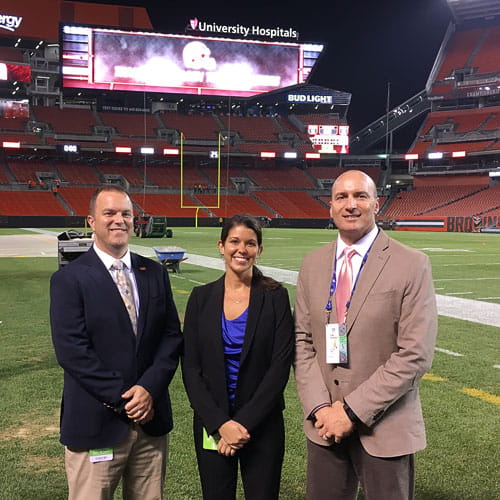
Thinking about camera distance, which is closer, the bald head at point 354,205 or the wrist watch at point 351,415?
the wrist watch at point 351,415

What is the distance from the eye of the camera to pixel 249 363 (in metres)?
2.51

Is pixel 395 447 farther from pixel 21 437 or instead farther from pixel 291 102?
pixel 291 102

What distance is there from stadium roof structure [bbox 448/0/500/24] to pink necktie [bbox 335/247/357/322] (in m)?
65.5

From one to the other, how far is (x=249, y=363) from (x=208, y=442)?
1.27 ft

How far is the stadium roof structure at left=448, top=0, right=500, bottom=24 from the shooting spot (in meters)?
58.6

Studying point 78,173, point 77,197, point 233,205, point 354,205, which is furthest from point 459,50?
point 354,205

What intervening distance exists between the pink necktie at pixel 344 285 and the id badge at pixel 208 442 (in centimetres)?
77

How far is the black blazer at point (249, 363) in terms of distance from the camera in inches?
97.1

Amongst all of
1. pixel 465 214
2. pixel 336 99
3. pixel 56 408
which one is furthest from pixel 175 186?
pixel 56 408

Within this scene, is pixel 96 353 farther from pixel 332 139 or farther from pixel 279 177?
pixel 332 139

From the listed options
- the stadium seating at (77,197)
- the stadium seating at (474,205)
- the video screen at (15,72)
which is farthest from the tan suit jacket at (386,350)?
the video screen at (15,72)

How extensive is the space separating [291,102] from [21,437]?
2174 inches

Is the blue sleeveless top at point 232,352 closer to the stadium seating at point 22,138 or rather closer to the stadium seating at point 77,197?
the stadium seating at point 77,197

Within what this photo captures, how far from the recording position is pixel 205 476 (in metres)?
2.54
